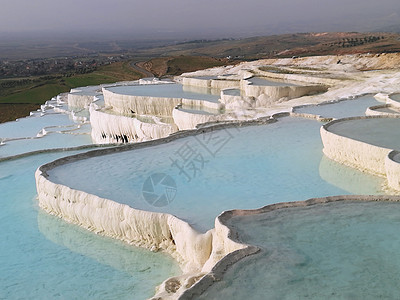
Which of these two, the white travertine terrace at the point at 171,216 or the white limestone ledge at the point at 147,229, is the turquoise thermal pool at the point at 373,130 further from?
the white limestone ledge at the point at 147,229

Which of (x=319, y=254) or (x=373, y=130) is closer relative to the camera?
(x=319, y=254)

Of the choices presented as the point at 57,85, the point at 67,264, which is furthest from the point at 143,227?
the point at 57,85

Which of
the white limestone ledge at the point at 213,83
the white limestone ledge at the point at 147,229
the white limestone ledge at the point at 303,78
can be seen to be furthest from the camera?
the white limestone ledge at the point at 213,83

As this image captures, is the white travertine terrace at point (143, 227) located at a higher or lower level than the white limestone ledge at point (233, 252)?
lower

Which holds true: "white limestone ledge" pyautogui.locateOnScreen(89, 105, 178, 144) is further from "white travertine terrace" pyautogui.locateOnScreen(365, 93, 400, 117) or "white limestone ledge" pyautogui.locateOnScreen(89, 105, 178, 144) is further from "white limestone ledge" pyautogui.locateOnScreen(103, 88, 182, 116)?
"white travertine terrace" pyautogui.locateOnScreen(365, 93, 400, 117)

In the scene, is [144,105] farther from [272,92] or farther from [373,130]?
[373,130]

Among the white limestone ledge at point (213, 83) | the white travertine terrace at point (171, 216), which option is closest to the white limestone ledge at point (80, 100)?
the white limestone ledge at point (213, 83)

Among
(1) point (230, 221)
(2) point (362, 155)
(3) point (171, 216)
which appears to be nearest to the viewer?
(1) point (230, 221)
